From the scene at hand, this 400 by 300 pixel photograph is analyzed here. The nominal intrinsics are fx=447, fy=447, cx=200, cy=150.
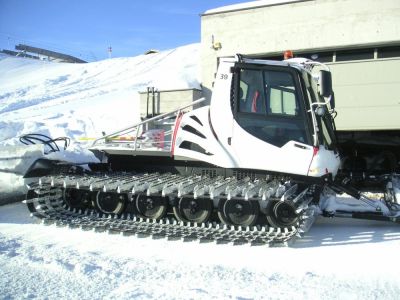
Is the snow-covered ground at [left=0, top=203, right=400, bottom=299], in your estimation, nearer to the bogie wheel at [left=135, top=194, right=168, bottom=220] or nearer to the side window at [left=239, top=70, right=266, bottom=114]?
the bogie wheel at [left=135, top=194, right=168, bottom=220]

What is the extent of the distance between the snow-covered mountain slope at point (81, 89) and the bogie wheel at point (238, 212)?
8014 millimetres

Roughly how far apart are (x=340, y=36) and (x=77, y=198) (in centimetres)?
865

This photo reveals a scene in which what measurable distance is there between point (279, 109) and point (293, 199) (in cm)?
114

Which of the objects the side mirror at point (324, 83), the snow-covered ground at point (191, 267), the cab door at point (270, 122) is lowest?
the snow-covered ground at point (191, 267)

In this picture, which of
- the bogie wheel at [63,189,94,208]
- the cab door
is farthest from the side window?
the bogie wheel at [63,189,94,208]

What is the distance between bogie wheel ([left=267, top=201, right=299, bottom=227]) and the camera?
18.5 ft

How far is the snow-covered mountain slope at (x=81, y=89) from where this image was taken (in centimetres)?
1719

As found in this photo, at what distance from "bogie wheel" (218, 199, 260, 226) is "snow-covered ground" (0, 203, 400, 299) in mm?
540

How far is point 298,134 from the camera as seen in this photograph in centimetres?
551

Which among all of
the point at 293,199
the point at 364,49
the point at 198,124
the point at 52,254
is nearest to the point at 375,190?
the point at 293,199

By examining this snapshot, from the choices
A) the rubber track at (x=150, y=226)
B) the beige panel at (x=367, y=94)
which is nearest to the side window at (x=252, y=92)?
the rubber track at (x=150, y=226)

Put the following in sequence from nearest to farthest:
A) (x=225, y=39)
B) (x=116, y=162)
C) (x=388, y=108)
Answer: (x=116, y=162)
(x=388, y=108)
(x=225, y=39)

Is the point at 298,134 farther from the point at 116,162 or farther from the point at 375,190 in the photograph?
the point at 116,162

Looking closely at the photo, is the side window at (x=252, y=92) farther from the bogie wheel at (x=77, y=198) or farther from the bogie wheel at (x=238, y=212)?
the bogie wheel at (x=77, y=198)
